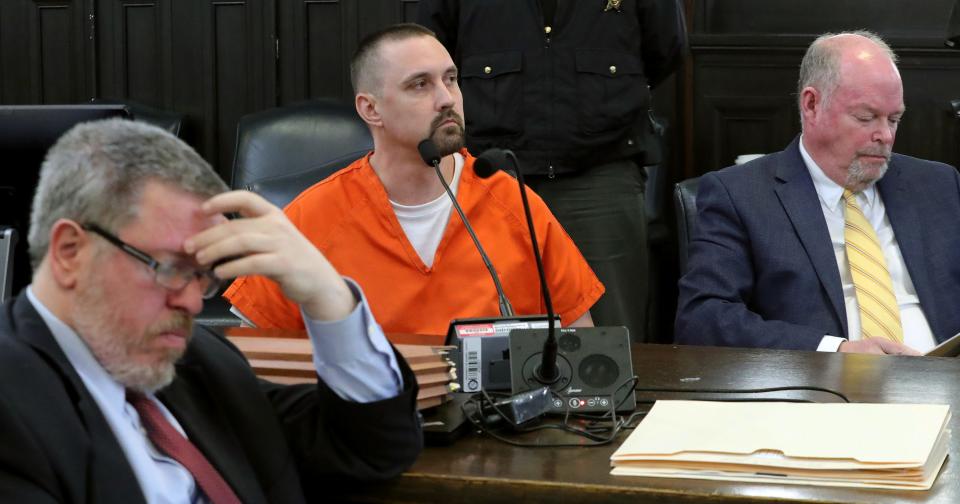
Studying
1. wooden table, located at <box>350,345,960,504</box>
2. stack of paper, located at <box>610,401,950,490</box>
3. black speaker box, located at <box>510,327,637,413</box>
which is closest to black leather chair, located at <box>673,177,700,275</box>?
wooden table, located at <box>350,345,960,504</box>

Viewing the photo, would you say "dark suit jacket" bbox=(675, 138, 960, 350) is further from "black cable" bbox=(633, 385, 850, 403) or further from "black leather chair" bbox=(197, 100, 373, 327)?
"black leather chair" bbox=(197, 100, 373, 327)

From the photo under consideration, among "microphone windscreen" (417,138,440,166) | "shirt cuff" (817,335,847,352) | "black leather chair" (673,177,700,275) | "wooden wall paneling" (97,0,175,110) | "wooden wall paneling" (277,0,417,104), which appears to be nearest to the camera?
"microphone windscreen" (417,138,440,166)

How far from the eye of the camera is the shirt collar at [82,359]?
3.84ft

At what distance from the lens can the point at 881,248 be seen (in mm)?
2650

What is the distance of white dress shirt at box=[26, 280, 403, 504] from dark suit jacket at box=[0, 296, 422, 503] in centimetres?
2

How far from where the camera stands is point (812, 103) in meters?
2.77

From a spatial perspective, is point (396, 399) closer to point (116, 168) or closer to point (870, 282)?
point (116, 168)

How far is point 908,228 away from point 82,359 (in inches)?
76.2

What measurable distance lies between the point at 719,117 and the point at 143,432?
11.4 ft

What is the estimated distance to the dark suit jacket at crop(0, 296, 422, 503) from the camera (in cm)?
108

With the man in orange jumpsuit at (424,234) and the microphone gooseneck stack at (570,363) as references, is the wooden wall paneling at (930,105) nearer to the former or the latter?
the man in orange jumpsuit at (424,234)

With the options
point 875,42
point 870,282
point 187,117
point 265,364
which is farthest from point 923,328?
point 187,117

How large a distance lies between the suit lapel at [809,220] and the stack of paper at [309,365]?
3.82 ft

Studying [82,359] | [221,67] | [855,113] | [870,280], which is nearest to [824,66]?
[855,113]
